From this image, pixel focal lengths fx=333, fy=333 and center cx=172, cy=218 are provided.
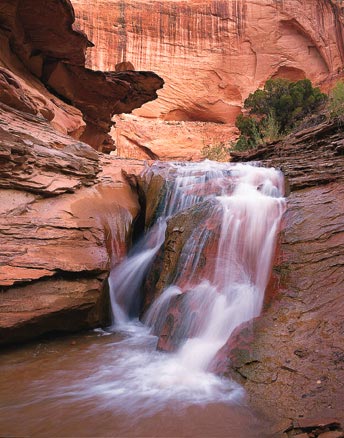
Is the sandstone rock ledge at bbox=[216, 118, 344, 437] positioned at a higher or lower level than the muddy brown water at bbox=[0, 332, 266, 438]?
higher

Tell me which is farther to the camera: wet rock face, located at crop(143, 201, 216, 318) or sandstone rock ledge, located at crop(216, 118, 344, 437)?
wet rock face, located at crop(143, 201, 216, 318)

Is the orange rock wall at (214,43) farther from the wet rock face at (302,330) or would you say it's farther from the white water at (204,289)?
the wet rock face at (302,330)

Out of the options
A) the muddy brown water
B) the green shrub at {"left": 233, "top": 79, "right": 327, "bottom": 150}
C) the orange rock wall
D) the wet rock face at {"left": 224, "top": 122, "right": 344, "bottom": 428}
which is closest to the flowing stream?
the muddy brown water

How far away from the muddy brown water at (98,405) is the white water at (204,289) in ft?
0.12

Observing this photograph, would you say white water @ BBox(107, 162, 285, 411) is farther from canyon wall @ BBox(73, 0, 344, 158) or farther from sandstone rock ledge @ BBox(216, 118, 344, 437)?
canyon wall @ BBox(73, 0, 344, 158)

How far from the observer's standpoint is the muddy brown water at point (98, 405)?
226cm

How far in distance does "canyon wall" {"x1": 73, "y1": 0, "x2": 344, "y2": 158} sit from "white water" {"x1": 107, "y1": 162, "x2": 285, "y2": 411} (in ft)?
57.7

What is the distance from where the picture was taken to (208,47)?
24.7 metres

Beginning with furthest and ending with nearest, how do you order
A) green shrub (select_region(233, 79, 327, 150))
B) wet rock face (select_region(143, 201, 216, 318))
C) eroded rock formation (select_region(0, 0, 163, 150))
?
1. green shrub (select_region(233, 79, 327, 150))
2. eroded rock formation (select_region(0, 0, 163, 150))
3. wet rock face (select_region(143, 201, 216, 318))

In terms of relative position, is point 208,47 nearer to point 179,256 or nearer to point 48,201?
point 48,201

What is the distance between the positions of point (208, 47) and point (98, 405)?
26394 mm

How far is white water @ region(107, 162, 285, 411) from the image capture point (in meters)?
2.89

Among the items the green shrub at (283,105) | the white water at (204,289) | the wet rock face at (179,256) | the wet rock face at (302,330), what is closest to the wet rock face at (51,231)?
the white water at (204,289)

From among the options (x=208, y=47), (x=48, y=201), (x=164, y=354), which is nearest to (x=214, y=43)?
(x=208, y=47)
